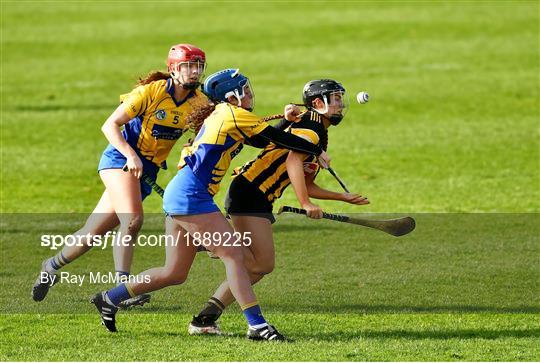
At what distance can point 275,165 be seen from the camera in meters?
9.29

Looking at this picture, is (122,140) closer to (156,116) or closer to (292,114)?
(156,116)

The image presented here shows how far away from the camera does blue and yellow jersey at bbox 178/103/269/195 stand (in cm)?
874

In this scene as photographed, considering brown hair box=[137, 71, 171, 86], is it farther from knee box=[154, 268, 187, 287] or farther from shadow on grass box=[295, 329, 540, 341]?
shadow on grass box=[295, 329, 540, 341]

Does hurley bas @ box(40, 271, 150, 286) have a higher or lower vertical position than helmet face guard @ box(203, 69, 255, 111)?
lower

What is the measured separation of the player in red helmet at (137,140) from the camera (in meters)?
9.91

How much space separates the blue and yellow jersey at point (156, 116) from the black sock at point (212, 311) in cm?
150

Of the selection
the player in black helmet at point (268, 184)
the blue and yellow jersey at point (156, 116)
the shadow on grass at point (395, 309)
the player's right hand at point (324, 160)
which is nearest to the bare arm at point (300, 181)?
the player in black helmet at point (268, 184)

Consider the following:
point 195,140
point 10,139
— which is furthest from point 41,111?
point 195,140

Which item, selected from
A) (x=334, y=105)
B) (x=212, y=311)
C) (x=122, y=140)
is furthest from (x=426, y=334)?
(x=122, y=140)

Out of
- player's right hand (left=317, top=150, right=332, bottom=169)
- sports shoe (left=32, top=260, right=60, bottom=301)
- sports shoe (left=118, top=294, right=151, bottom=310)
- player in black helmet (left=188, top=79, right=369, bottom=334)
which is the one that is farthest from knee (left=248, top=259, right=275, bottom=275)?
sports shoe (left=32, top=260, right=60, bottom=301)

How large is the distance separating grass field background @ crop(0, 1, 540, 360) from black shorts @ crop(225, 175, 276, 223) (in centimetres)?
89

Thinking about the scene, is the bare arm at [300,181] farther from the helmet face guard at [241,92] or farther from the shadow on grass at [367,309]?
the shadow on grass at [367,309]

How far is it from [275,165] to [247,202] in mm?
351

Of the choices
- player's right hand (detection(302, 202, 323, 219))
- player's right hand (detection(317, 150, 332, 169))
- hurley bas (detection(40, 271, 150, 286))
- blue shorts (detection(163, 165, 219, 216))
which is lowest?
hurley bas (detection(40, 271, 150, 286))
